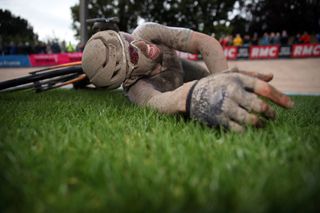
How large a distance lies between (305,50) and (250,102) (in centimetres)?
1630

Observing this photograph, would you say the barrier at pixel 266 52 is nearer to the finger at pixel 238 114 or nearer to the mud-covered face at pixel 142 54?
the mud-covered face at pixel 142 54

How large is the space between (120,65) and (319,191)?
77.0 inches

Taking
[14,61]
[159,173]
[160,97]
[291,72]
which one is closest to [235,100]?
[159,173]

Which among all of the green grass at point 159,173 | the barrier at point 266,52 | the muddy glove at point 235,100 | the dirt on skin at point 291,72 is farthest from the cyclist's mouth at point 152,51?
the barrier at point 266,52

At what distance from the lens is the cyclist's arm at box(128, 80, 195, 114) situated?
190cm

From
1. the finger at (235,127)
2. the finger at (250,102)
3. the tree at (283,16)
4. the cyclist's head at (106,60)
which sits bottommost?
the finger at (235,127)

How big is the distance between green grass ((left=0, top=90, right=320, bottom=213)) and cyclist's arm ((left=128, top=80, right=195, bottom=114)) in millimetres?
383

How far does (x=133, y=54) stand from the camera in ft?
8.41

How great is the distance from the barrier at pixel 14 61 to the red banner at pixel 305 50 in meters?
17.7

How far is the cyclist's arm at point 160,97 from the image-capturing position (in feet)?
6.23

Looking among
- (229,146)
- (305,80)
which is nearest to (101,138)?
(229,146)

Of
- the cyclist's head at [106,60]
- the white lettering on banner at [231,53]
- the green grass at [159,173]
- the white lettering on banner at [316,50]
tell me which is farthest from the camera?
the white lettering on banner at [231,53]

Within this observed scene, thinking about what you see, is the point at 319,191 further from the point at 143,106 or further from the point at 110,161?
the point at 143,106

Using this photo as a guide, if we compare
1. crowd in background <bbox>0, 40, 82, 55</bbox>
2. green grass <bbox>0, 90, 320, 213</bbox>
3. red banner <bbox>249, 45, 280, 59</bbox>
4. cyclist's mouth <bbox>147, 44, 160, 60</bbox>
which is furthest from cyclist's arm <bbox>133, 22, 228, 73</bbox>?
crowd in background <bbox>0, 40, 82, 55</bbox>
